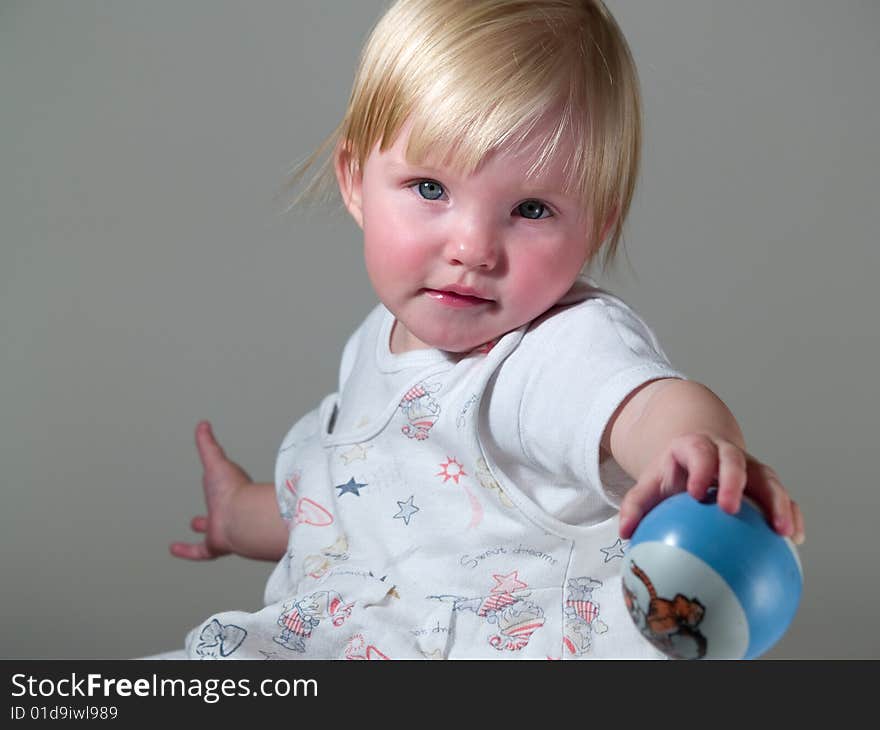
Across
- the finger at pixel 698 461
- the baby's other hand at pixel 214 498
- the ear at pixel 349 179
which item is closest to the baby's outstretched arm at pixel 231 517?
the baby's other hand at pixel 214 498

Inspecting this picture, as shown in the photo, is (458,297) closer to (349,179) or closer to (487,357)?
(487,357)

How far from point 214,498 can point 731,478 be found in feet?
3.64

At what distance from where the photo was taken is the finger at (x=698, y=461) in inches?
33.6

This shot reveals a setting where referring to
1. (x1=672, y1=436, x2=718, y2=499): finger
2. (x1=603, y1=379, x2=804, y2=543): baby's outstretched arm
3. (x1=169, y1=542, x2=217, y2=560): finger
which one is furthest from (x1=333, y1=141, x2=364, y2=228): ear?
(x1=169, y1=542, x2=217, y2=560): finger

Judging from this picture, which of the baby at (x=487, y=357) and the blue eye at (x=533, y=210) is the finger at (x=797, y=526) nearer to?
the baby at (x=487, y=357)

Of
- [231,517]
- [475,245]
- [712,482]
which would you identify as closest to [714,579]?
[712,482]

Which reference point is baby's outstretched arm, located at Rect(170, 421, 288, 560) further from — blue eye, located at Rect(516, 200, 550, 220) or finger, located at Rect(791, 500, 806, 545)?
finger, located at Rect(791, 500, 806, 545)

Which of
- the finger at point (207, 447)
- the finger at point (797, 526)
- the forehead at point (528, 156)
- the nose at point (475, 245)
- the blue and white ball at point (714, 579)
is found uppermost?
the forehead at point (528, 156)

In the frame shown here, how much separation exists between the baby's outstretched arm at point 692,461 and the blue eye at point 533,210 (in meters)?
0.24

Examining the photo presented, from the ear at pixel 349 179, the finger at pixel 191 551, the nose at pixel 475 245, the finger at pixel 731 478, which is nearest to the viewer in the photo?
the finger at pixel 731 478

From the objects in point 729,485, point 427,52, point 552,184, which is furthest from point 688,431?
point 427,52

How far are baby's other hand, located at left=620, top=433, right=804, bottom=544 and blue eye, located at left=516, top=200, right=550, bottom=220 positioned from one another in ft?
1.16

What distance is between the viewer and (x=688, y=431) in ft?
3.05

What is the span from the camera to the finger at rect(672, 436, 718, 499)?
2.80ft
